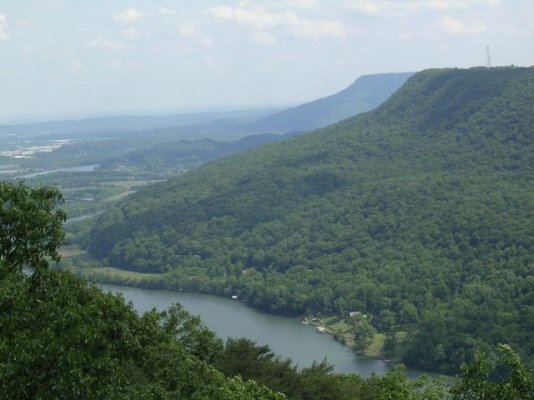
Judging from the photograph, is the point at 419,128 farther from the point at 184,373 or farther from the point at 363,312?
the point at 184,373

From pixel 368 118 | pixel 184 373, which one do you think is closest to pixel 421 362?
pixel 184 373

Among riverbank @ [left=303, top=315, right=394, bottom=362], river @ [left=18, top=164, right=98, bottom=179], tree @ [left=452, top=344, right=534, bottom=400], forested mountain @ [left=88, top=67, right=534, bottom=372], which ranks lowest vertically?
riverbank @ [left=303, top=315, right=394, bottom=362]

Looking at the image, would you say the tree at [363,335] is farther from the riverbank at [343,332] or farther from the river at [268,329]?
the river at [268,329]

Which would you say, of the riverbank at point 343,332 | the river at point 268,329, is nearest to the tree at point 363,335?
the riverbank at point 343,332

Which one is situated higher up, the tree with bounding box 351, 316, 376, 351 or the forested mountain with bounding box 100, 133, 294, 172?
the forested mountain with bounding box 100, 133, 294, 172

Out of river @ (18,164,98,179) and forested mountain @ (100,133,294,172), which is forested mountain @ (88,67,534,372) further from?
forested mountain @ (100,133,294,172)

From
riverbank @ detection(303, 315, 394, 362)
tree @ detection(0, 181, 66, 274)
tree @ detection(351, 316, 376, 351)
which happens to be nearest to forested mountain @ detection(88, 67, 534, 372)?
riverbank @ detection(303, 315, 394, 362)

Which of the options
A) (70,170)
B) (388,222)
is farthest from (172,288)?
(70,170)

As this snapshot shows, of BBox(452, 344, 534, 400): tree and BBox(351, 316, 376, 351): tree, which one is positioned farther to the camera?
BBox(351, 316, 376, 351): tree
